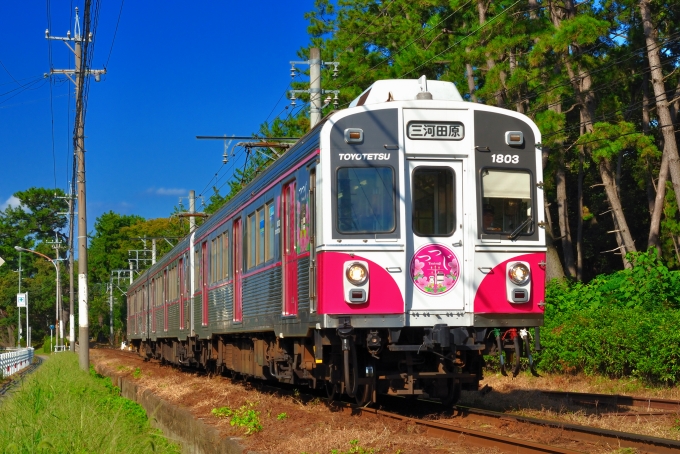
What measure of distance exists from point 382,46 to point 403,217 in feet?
77.5

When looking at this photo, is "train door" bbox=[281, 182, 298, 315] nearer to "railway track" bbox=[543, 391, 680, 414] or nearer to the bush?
"railway track" bbox=[543, 391, 680, 414]

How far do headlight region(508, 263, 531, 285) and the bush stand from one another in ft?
16.8

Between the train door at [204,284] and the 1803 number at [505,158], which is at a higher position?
the 1803 number at [505,158]

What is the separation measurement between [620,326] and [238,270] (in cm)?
630

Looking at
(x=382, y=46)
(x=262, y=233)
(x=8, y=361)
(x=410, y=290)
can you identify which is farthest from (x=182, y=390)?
(x=382, y=46)

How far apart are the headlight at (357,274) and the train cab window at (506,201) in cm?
143

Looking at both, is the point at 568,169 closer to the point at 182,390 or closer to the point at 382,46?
the point at 382,46

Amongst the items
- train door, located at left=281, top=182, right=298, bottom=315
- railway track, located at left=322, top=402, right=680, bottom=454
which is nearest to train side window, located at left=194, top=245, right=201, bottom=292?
train door, located at left=281, top=182, right=298, bottom=315

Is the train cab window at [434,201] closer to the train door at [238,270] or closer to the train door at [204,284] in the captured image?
the train door at [238,270]

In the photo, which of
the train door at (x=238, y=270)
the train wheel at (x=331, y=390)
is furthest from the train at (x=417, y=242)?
the train door at (x=238, y=270)

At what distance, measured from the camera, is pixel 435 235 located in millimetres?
9656

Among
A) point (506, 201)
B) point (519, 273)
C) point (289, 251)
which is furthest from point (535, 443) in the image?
point (289, 251)

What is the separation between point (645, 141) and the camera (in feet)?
70.4

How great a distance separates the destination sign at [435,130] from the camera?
386 inches
